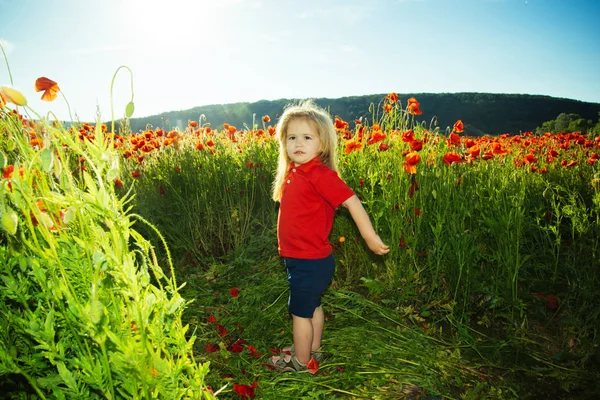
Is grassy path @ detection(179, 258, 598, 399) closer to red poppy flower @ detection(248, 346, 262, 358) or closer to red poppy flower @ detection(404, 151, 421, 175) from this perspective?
red poppy flower @ detection(248, 346, 262, 358)

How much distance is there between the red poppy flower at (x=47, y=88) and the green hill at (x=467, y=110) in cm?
2203

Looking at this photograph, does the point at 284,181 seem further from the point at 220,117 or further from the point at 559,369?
the point at 220,117

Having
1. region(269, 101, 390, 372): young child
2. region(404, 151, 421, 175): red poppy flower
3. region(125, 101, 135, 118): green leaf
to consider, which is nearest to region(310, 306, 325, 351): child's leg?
region(269, 101, 390, 372): young child

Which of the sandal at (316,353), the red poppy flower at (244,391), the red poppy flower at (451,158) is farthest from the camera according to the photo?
the red poppy flower at (451,158)

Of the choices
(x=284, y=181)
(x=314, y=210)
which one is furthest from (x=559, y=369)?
(x=284, y=181)

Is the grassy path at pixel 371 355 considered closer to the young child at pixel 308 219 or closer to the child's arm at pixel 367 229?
the young child at pixel 308 219

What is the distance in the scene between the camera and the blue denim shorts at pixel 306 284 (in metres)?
1.79

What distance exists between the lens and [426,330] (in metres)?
2.11

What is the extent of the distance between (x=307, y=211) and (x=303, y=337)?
0.62m

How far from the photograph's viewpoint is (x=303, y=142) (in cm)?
185

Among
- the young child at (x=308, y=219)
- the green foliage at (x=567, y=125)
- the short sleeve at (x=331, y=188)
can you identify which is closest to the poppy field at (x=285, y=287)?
the young child at (x=308, y=219)

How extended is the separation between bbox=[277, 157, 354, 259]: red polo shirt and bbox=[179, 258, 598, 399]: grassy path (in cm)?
57

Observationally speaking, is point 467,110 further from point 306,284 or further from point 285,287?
point 306,284

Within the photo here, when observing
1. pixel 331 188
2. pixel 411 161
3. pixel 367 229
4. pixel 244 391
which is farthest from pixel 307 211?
pixel 244 391
